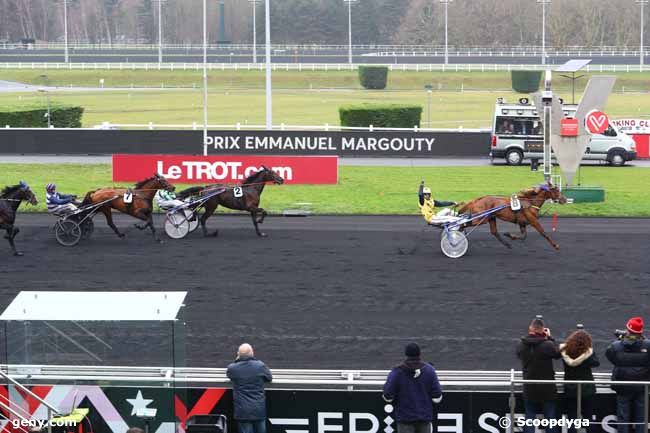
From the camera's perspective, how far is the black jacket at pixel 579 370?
9.02 meters

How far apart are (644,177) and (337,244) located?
1338 centimetres

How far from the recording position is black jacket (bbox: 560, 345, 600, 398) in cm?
902

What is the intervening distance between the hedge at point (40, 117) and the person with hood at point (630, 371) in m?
33.4

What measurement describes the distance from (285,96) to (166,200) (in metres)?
46.3

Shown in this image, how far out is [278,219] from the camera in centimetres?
2386

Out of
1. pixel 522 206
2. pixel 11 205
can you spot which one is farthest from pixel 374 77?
pixel 11 205

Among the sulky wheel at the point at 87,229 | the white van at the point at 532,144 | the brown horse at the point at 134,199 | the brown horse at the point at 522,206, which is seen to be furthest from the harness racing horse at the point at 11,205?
the white van at the point at 532,144

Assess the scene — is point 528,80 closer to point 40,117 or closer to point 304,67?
point 304,67

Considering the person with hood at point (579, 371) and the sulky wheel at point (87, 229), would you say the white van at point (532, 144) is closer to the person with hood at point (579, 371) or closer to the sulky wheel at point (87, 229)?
the sulky wheel at point (87, 229)

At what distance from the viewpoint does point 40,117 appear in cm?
4003

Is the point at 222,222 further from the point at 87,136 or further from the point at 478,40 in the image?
the point at 478,40

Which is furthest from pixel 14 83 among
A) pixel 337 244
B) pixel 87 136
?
pixel 337 244

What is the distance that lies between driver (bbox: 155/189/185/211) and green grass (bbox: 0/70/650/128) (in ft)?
87.3

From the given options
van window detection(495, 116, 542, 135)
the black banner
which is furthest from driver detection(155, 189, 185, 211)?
van window detection(495, 116, 542, 135)
